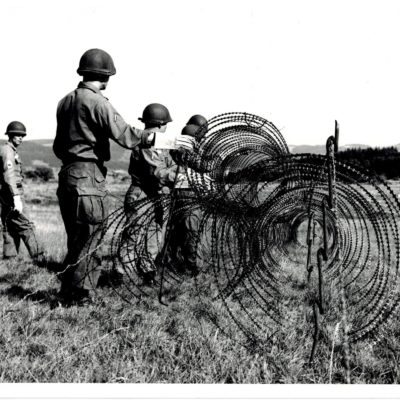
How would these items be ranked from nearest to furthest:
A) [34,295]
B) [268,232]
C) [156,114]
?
1. [34,295]
2. [268,232]
3. [156,114]

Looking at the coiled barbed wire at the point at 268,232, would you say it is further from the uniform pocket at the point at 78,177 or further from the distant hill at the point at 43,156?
the distant hill at the point at 43,156

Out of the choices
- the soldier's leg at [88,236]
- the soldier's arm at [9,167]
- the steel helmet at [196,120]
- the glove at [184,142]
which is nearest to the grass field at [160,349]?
the soldier's leg at [88,236]

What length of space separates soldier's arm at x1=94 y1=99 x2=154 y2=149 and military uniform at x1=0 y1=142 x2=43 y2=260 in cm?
343

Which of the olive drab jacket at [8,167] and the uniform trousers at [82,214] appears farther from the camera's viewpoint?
the olive drab jacket at [8,167]

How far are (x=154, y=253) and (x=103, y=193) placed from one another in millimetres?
1825

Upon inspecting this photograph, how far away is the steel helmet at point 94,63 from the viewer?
4.78 metres

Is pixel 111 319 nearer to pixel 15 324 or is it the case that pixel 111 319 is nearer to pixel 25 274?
pixel 15 324

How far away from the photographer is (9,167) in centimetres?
761

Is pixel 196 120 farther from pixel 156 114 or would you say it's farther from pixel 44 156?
pixel 44 156

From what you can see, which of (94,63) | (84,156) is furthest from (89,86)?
(84,156)

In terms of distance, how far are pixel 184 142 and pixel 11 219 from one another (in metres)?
4.27

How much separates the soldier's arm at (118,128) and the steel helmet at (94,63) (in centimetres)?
35

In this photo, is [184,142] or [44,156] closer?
[184,142]
